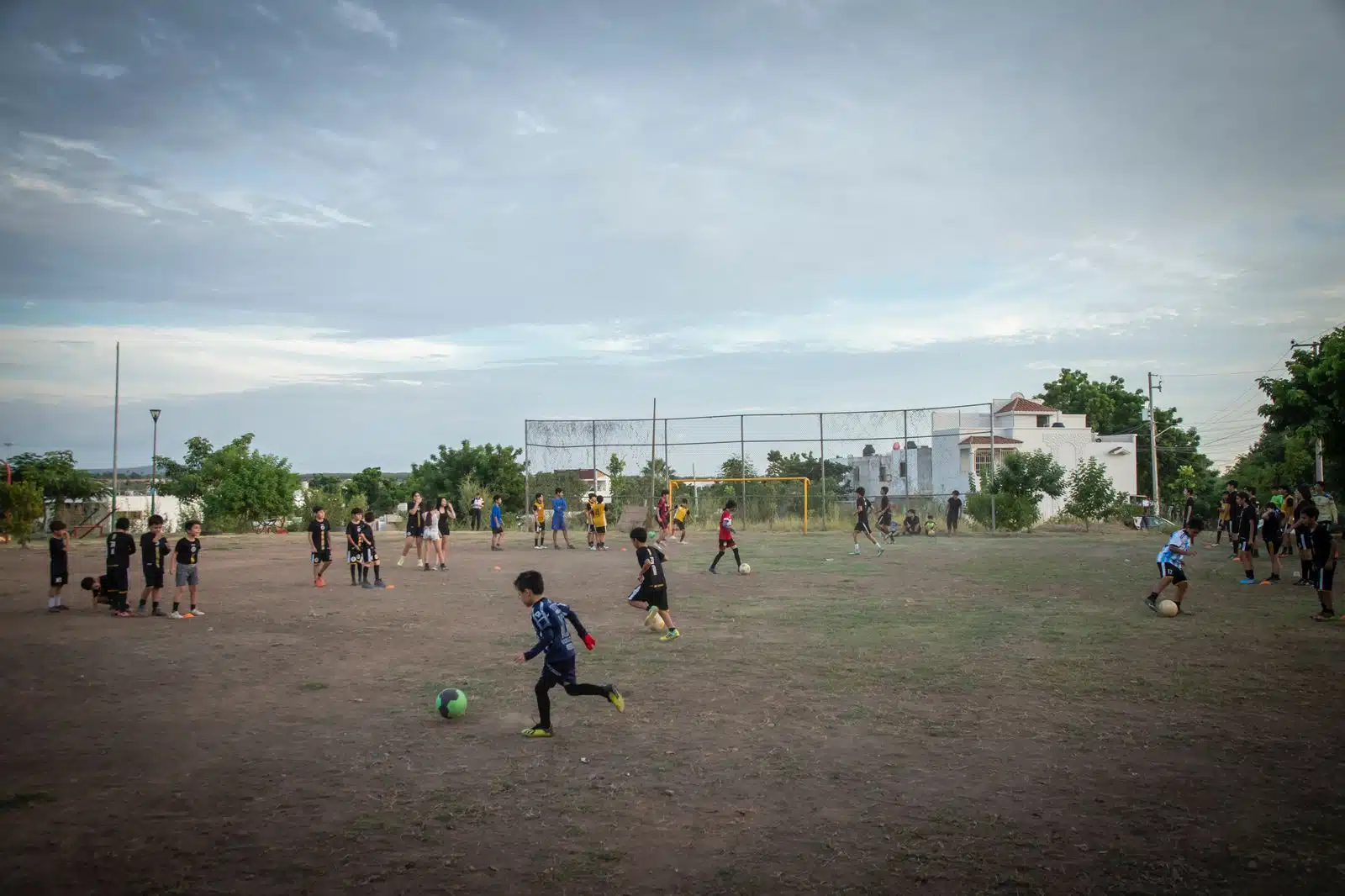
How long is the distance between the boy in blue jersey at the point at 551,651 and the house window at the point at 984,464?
107 ft

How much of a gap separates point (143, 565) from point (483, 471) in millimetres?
40318

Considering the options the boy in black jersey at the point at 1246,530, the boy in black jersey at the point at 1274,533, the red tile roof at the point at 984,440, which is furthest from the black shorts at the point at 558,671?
the red tile roof at the point at 984,440

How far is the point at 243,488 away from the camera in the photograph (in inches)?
1785

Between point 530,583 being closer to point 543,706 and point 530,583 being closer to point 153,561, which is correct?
point 543,706

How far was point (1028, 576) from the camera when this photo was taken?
2020 centimetres

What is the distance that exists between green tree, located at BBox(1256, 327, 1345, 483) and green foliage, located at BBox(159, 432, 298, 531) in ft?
133

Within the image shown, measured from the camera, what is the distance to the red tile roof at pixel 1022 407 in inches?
2768

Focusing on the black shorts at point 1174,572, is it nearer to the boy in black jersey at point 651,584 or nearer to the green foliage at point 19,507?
the boy in black jersey at point 651,584

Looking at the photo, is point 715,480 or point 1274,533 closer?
point 1274,533

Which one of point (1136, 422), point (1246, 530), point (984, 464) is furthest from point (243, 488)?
point (1136, 422)

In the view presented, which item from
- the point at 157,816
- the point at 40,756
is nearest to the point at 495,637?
the point at 40,756

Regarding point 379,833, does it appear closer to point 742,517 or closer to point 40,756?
point 40,756

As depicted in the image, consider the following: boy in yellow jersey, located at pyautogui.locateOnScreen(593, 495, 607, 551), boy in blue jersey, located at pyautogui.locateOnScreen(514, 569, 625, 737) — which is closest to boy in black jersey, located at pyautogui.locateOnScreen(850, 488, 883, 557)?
boy in yellow jersey, located at pyautogui.locateOnScreen(593, 495, 607, 551)

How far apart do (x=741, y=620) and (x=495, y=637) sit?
358 centimetres
